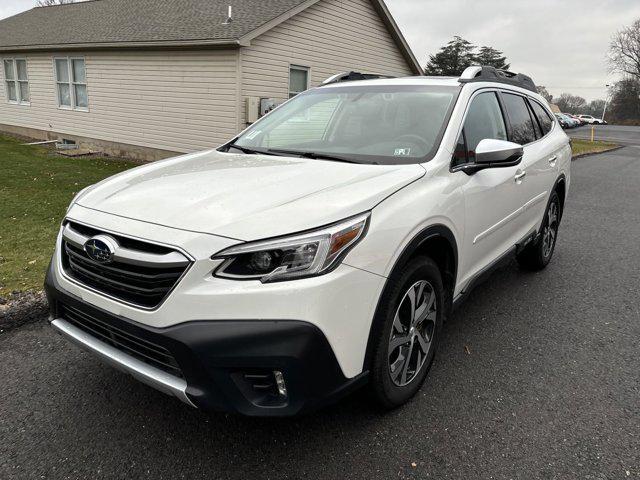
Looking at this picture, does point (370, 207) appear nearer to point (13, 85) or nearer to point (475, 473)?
point (475, 473)

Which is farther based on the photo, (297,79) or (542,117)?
(297,79)

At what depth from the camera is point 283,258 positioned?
198 centimetres

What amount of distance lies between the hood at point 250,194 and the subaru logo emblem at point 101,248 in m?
0.15

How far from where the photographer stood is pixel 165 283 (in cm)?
200

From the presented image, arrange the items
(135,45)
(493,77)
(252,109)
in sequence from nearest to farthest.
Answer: (493,77) → (252,109) → (135,45)

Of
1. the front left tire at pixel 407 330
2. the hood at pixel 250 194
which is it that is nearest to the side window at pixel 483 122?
the hood at pixel 250 194

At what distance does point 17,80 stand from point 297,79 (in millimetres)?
10534

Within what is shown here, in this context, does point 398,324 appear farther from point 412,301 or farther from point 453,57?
point 453,57

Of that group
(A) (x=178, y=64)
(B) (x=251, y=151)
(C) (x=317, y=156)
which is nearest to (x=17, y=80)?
(A) (x=178, y=64)

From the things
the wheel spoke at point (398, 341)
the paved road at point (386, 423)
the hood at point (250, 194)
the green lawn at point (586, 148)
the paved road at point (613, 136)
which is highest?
the hood at point (250, 194)

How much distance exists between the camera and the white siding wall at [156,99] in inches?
438

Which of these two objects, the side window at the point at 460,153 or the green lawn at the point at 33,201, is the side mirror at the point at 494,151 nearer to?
the side window at the point at 460,153

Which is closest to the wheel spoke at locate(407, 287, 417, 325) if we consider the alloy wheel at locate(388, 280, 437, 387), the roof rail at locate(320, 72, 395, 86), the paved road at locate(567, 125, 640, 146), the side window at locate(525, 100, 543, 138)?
the alloy wheel at locate(388, 280, 437, 387)

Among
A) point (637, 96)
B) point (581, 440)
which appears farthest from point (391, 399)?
point (637, 96)
